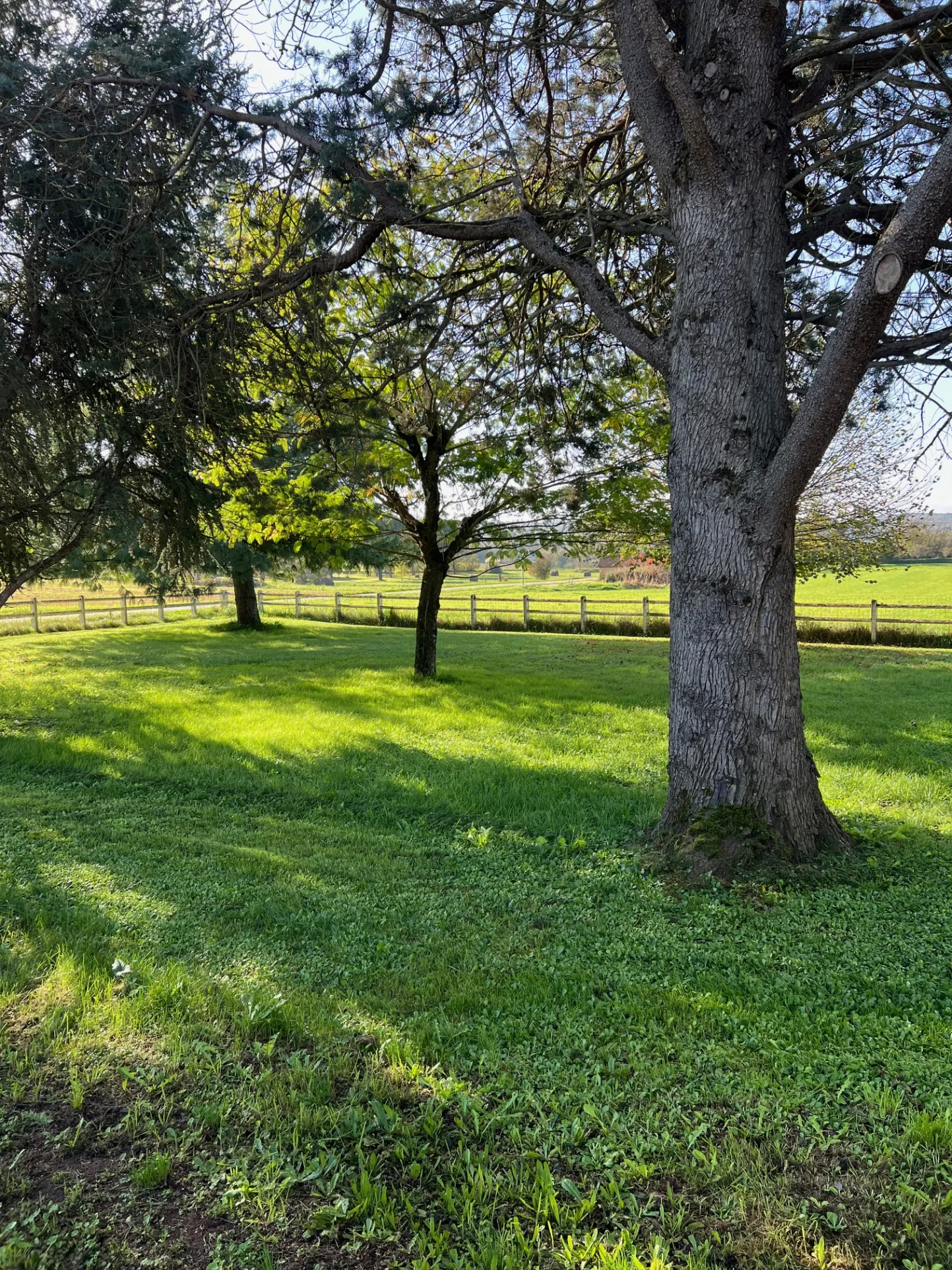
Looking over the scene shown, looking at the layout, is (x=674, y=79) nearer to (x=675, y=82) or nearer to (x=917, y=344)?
(x=675, y=82)

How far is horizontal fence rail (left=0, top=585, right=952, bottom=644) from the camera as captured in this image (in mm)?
19906

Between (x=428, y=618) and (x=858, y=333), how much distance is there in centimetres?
943

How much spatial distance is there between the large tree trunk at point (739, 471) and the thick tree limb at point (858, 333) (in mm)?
159

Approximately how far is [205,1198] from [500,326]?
23.3ft

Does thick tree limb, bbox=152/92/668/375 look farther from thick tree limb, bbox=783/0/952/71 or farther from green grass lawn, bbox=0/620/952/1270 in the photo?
green grass lawn, bbox=0/620/952/1270

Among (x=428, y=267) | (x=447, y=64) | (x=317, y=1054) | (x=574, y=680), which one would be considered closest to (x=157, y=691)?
(x=574, y=680)

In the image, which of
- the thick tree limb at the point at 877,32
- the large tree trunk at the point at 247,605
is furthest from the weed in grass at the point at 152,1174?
the large tree trunk at the point at 247,605

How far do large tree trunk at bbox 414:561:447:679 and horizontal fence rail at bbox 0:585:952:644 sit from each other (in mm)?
9706

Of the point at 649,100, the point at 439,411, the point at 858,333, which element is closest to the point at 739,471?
the point at 858,333

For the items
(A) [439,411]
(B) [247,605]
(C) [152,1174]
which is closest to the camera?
(C) [152,1174]

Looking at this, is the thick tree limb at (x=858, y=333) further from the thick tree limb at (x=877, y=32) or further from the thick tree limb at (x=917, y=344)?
the thick tree limb at (x=877, y=32)

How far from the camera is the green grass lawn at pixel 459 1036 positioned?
1.90 metres

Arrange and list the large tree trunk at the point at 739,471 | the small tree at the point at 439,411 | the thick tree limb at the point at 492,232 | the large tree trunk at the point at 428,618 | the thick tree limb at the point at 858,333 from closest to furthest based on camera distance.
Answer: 1. the thick tree limb at the point at 858,333
2. the large tree trunk at the point at 739,471
3. the thick tree limb at the point at 492,232
4. the small tree at the point at 439,411
5. the large tree trunk at the point at 428,618

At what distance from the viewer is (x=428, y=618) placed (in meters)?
12.5
